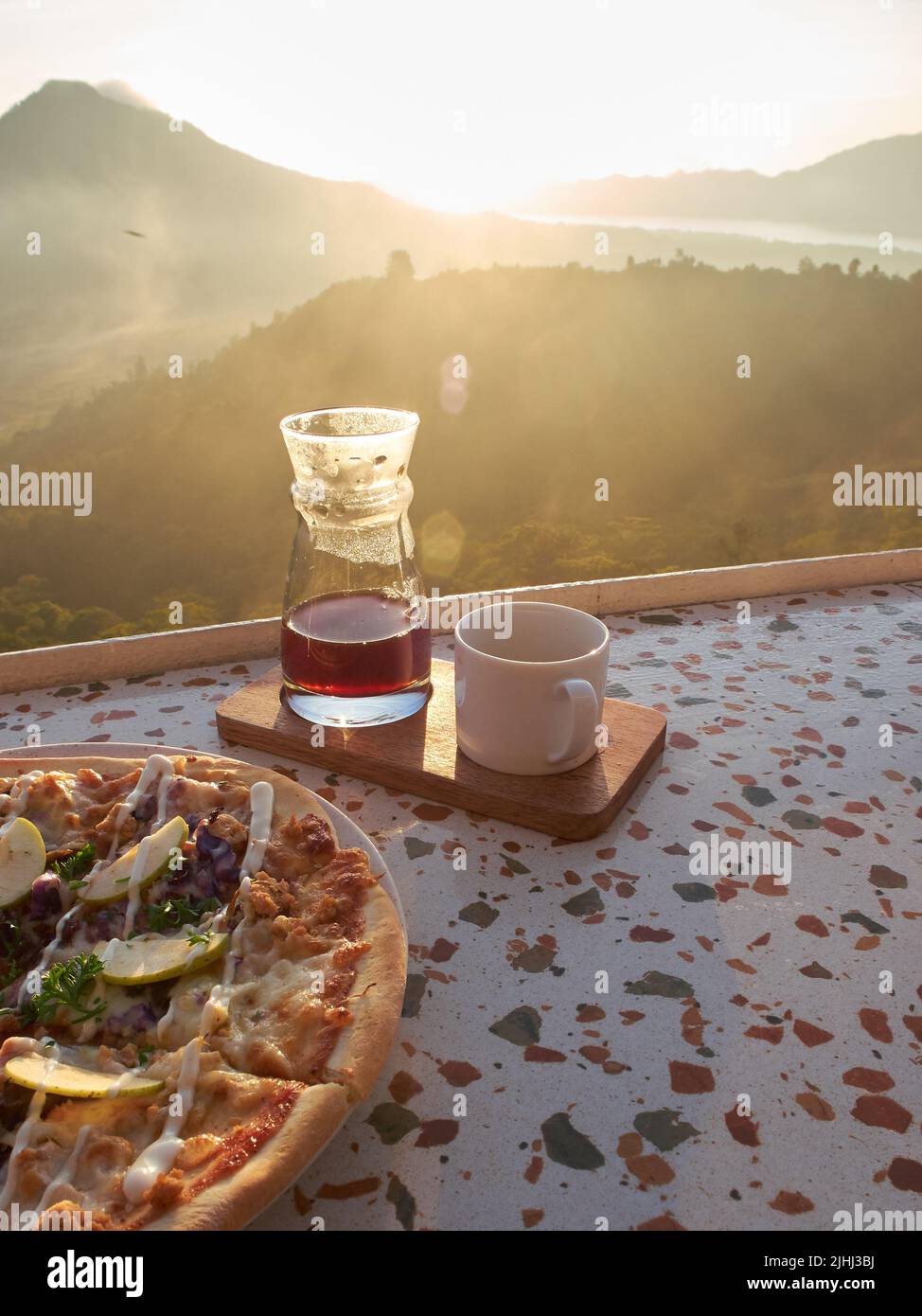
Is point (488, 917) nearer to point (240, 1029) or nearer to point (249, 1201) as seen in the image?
point (240, 1029)

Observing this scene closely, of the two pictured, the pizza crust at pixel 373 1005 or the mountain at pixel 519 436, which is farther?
the mountain at pixel 519 436

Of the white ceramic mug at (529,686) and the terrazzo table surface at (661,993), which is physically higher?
the white ceramic mug at (529,686)

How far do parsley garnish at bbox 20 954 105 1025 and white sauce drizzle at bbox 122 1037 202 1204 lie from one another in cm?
14

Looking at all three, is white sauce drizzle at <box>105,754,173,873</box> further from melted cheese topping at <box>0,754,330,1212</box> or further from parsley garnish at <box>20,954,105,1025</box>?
parsley garnish at <box>20,954,105,1025</box>

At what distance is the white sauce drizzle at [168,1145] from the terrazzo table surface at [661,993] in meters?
0.10

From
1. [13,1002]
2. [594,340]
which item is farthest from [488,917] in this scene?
[594,340]

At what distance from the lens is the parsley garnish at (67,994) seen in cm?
99

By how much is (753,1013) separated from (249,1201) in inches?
21.7

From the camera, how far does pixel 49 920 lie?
114 centimetres

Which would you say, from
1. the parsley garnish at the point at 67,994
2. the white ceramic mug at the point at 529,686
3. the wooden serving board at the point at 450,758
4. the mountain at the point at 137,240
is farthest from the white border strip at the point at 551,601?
the mountain at the point at 137,240

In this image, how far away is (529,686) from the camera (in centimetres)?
132

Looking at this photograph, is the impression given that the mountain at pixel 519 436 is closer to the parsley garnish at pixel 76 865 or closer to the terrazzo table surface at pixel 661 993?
the terrazzo table surface at pixel 661 993

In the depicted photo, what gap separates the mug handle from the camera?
4.27 feet

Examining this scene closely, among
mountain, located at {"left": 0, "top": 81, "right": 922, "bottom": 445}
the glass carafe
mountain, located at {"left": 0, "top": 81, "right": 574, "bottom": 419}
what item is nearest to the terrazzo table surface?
the glass carafe
